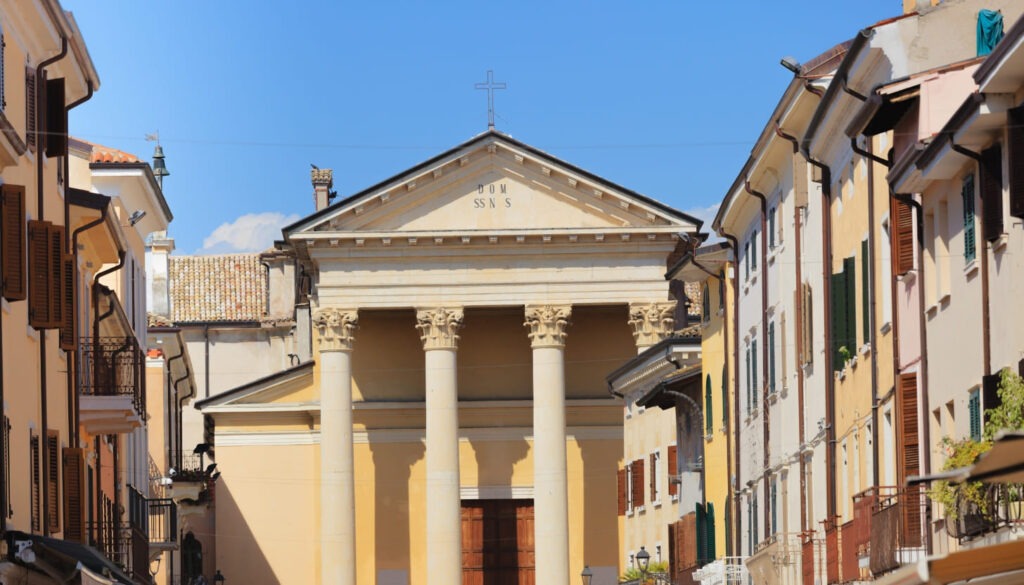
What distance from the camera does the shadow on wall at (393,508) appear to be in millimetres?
76688

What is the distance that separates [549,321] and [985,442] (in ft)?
180

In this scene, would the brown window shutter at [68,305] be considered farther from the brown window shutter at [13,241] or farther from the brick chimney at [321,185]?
the brick chimney at [321,185]

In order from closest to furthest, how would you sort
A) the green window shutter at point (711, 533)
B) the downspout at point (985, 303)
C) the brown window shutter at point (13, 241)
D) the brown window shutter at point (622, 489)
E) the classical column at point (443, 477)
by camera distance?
the downspout at point (985, 303), the brown window shutter at point (13, 241), the green window shutter at point (711, 533), the brown window shutter at point (622, 489), the classical column at point (443, 477)

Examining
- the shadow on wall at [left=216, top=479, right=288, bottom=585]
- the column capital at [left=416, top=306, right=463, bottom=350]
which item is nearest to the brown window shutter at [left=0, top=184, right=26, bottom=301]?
the column capital at [left=416, top=306, right=463, bottom=350]

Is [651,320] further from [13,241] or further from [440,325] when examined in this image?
[13,241]

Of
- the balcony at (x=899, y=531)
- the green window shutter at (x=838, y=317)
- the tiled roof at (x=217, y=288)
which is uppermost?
the tiled roof at (x=217, y=288)

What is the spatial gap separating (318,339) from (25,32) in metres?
46.1

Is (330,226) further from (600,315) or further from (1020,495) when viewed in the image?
(1020,495)

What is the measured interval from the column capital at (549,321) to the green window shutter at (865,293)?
146 ft

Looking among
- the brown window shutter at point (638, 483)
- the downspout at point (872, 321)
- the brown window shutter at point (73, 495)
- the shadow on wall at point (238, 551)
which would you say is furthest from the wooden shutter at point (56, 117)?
the shadow on wall at point (238, 551)

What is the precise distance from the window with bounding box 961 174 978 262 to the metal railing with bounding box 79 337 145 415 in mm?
14033

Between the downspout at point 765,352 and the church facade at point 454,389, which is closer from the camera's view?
the downspout at point 765,352

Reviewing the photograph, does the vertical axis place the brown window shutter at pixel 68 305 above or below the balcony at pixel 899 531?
above

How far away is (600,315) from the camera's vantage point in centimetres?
7856
